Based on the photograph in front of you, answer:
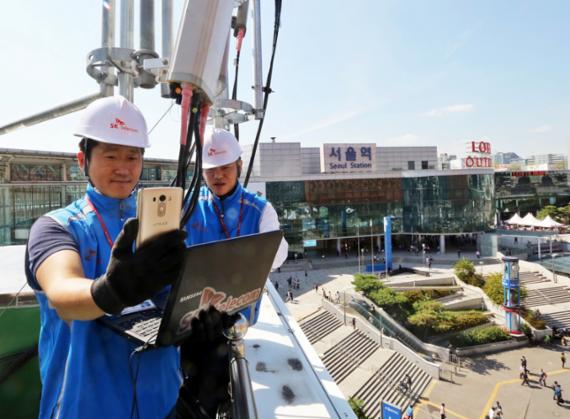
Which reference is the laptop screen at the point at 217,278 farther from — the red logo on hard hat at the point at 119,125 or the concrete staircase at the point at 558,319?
the concrete staircase at the point at 558,319

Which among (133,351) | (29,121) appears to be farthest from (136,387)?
(29,121)

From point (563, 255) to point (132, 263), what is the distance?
37505mm

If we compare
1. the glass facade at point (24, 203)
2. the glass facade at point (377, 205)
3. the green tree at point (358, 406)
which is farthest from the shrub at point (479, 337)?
the glass facade at point (24, 203)

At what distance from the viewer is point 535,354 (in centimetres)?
1745

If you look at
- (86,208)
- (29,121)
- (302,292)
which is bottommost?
(302,292)

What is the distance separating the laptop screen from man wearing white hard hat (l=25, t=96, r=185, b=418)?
12 centimetres

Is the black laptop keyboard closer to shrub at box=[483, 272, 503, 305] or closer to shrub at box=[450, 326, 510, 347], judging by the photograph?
shrub at box=[450, 326, 510, 347]

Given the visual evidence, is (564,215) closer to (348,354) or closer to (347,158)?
(347,158)

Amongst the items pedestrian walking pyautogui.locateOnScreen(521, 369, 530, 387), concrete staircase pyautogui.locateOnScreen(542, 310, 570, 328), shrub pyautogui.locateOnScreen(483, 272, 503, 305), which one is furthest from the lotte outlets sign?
pedestrian walking pyautogui.locateOnScreen(521, 369, 530, 387)

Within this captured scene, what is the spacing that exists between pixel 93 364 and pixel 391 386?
625 inches

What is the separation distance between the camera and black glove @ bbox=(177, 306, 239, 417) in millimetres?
1442

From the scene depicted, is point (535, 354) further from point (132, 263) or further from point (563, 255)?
point (132, 263)

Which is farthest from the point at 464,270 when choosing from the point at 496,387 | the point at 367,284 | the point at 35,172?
the point at 35,172

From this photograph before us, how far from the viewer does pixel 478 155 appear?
127ft
